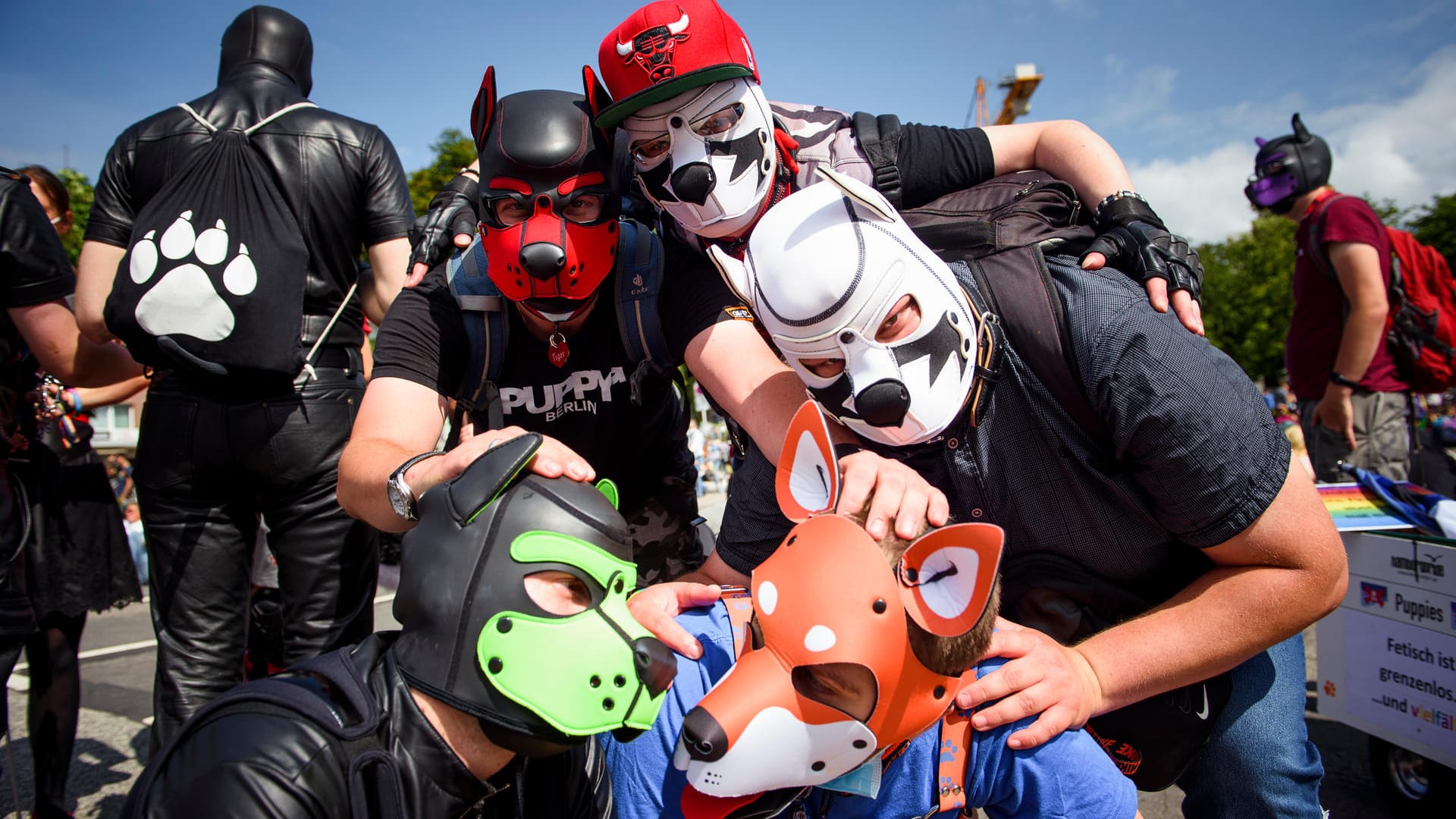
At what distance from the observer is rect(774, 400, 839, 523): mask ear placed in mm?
1511

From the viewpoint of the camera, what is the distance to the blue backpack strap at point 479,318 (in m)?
2.28

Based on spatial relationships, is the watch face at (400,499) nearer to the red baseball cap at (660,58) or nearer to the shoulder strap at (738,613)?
the shoulder strap at (738,613)

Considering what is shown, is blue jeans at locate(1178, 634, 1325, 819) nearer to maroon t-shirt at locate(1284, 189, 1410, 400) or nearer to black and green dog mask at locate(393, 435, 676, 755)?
black and green dog mask at locate(393, 435, 676, 755)

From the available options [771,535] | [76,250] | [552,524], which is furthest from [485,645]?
[76,250]

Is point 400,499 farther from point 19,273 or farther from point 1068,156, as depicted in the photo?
point 1068,156

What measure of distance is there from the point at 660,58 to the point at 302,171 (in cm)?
121

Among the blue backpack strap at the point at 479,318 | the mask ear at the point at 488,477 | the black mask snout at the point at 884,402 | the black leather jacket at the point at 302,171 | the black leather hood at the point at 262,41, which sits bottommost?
the mask ear at the point at 488,477

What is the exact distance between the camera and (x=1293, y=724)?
6.07 ft

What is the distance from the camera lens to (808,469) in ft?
5.17

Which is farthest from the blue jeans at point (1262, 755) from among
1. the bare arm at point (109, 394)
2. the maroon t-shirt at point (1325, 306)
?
the bare arm at point (109, 394)

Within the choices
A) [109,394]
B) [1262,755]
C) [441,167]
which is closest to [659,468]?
[1262,755]

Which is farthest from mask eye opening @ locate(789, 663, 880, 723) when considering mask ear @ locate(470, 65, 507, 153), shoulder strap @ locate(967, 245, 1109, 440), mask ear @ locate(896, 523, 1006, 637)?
mask ear @ locate(470, 65, 507, 153)

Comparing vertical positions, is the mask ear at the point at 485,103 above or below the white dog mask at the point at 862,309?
above

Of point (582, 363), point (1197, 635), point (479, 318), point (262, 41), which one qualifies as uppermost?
point (262, 41)
